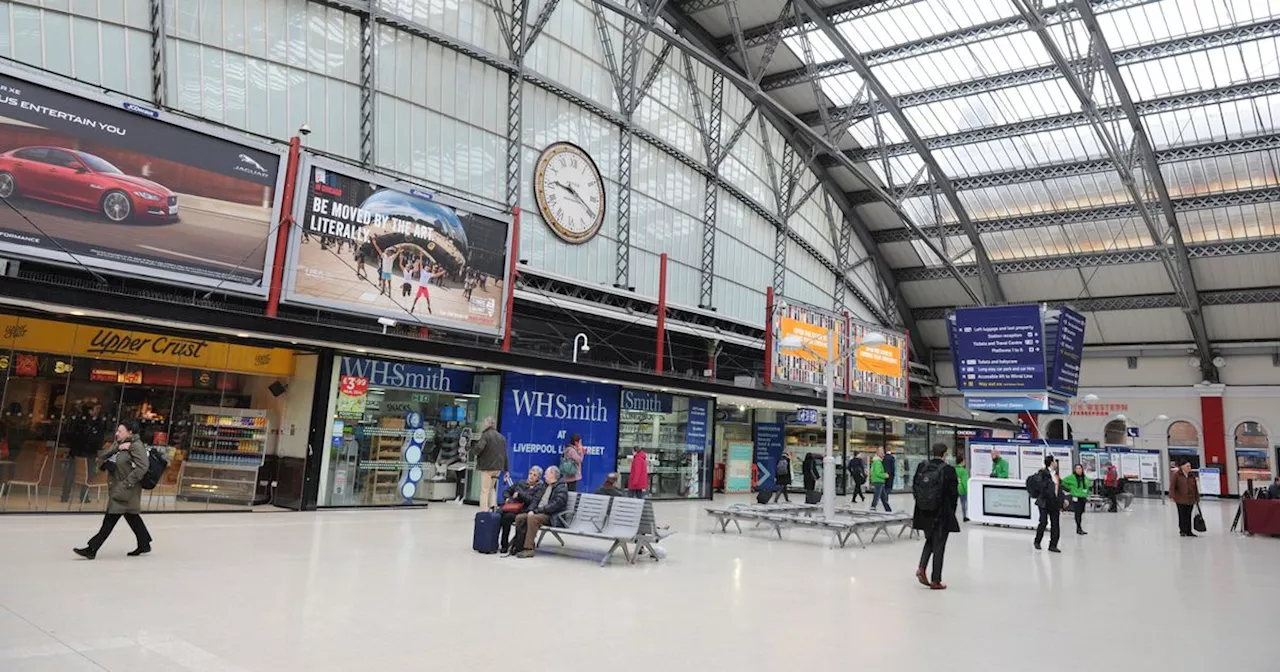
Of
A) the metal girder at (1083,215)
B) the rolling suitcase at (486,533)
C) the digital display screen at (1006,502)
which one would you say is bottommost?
the rolling suitcase at (486,533)

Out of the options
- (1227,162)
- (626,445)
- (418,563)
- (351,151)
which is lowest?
(418,563)

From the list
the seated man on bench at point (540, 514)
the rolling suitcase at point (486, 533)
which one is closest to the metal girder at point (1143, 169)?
the seated man on bench at point (540, 514)

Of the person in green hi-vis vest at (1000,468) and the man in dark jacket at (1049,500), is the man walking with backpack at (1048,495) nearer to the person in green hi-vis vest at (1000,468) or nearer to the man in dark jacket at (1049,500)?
the man in dark jacket at (1049,500)

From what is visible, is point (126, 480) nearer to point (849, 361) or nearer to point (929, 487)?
point (929, 487)

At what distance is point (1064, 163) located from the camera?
3747 cm

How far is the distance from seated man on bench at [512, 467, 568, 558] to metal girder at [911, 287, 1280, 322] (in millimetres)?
32242

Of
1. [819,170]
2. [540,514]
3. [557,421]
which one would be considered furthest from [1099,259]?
[540,514]

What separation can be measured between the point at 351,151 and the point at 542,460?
32.0 feet

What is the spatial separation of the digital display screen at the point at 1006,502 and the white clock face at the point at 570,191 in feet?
48.2

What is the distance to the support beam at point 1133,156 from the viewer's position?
2653 cm

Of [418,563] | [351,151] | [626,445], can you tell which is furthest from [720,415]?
[418,563]

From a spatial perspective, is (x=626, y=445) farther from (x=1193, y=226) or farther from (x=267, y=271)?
(x=1193, y=226)

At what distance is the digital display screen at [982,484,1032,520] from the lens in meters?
19.1

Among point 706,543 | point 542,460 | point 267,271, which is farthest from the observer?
point 542,460
